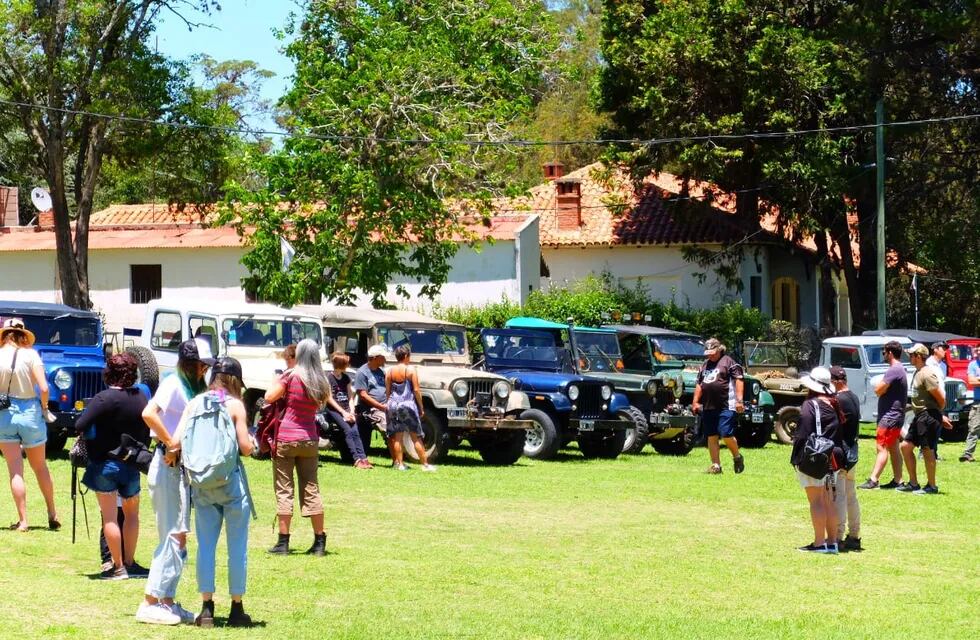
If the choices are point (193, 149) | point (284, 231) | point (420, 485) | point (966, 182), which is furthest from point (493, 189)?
point (420, 485)

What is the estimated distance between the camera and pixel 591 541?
12.6 metres

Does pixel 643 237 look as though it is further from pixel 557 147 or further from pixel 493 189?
pixel 557 147

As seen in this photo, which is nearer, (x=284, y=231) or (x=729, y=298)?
(x=284, y=231)

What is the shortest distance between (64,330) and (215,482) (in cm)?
1211

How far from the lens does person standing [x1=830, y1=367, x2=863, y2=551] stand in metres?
12.0

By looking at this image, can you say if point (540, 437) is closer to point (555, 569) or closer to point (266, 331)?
point (266, 331)

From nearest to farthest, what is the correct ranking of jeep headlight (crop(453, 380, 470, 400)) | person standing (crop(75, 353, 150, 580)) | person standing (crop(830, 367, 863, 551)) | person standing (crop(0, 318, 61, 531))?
person standing (crop(75, 353, 150, 580)), person standing (crop(0, 318, 61, 531)), person standing (crop(830, 367, 863, 551)), jeep headlight (crop(453, 380, 470, 400))

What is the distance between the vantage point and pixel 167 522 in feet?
28.2

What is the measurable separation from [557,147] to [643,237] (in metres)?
20.6

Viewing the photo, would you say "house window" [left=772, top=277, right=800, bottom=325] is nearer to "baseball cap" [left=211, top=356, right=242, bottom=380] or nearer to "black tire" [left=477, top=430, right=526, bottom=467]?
"black tire" [left=477, top=430, right=526, bottom=467]

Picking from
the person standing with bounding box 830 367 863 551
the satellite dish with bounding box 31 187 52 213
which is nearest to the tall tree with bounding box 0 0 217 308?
the satellite dish with bounding box 31 187 52 213

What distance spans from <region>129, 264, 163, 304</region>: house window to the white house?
0.03 meters

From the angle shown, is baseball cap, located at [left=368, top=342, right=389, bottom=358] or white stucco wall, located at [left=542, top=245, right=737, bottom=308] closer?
baseball cap, located at [left=368, top=342, right=389, bottom=358]

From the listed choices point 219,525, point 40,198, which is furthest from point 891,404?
point 40,198
